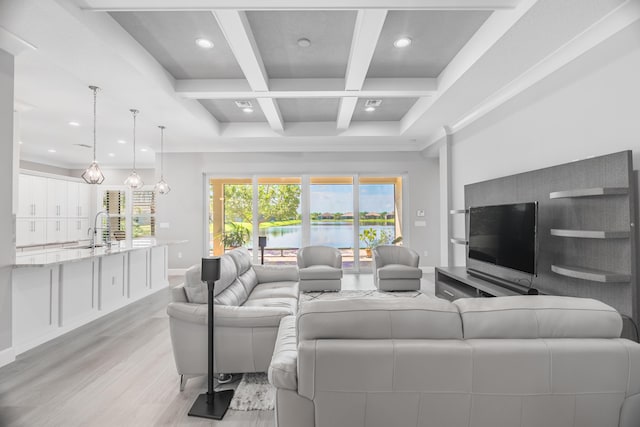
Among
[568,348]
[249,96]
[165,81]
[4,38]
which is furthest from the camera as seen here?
[249,96]

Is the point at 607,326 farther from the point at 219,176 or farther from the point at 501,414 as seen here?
the point at 219,176

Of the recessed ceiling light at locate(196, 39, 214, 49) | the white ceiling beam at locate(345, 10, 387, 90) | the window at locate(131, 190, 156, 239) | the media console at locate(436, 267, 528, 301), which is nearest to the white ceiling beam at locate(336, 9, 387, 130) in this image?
the white ceiling beam at locate(345, 10, 387, 90)

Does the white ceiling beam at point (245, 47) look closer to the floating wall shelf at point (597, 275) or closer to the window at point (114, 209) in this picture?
the floating wall shelf at point (597, 275)

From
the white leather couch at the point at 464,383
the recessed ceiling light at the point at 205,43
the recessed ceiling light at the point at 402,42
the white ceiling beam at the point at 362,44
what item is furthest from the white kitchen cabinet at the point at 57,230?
the white leather couch at the point at 464,383

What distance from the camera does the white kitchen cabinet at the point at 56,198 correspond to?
24.8 feet

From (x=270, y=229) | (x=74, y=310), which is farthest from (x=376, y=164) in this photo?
(x=74, y=310)

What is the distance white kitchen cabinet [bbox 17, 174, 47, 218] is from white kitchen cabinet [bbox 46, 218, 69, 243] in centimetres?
31

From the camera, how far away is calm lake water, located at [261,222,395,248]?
23.1ft

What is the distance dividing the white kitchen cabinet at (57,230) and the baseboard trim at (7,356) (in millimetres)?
5942

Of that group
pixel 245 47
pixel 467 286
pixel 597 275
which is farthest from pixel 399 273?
pixel 245 47

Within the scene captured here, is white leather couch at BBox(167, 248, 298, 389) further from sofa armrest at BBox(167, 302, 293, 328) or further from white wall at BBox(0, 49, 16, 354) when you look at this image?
white wall at BBox(0, 49, 16, 354)

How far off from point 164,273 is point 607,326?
5884mm

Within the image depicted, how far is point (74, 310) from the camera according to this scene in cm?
357

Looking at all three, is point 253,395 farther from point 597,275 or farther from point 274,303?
point 597,275
